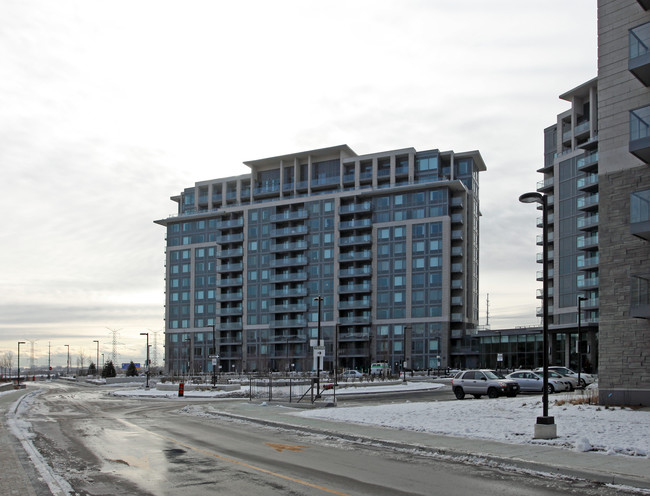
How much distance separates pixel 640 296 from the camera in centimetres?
2486

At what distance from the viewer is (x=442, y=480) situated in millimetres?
12211

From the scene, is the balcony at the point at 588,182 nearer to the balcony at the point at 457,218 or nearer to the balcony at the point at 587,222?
the balcony at the point at 587,222

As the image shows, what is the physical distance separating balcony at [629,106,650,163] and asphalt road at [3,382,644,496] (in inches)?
608

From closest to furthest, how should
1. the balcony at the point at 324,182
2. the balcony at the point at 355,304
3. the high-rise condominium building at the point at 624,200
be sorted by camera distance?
the high-rise condominium building at the point at 624,200 < the balcony at the point at 355,304 < the balcony at the point at 324,182

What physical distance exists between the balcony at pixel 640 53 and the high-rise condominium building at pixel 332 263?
3256 inches

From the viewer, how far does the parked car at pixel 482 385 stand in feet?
116

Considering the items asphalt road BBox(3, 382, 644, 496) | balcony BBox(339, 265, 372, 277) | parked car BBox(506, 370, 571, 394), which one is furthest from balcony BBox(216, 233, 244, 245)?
asphalt road BBox(3, 382, 644, 496)

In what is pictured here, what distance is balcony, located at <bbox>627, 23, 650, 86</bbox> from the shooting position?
25109 mm

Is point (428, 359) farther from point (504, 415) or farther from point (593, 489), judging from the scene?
point (593, 489)

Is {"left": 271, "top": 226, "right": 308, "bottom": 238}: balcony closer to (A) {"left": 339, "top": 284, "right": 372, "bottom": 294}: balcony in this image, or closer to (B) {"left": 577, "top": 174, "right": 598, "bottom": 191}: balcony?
(A) {"left": 339, "top": 284, "right": 372, "bottom": 294}: balcony

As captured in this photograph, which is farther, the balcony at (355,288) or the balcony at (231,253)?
the balcony at (231,253)

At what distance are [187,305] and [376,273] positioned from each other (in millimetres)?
40992

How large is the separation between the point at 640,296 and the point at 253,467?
56.9ft

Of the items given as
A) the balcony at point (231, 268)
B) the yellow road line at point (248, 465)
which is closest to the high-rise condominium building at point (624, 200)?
the yellow road line at point (248, 465)
